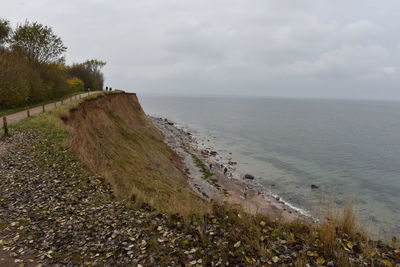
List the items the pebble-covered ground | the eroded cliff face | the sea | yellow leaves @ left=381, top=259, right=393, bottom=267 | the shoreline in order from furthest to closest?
the sea → the shoreline → the eroded cliff face → the pebble-covered ground → yellow leaves @ left=381, top=259, right=393, bottom=267

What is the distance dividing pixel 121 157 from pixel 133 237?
64.7ft

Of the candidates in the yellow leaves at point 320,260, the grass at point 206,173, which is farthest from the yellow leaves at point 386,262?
the grass at point 206,173

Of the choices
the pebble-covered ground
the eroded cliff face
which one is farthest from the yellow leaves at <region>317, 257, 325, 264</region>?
the eroded cliff face

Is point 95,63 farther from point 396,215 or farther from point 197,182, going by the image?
point 396,215

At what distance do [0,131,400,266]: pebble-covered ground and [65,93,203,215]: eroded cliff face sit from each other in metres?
1.51

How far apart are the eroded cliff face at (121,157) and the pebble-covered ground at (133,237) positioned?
1.51 meters

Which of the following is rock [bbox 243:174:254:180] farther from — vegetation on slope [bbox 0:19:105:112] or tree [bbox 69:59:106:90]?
tree [bbox 69:59:106:90]

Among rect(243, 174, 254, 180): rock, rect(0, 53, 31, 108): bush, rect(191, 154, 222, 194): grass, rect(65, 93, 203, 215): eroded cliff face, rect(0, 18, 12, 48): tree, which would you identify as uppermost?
rect(0, 18, 12, 48): tree

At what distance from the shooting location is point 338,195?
34.3 metres

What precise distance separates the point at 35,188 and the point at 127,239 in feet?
21.1

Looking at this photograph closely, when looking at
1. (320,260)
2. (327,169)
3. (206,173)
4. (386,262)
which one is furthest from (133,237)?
(327,169)

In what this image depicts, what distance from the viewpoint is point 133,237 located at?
7.32 meters

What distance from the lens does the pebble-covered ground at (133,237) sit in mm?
6031

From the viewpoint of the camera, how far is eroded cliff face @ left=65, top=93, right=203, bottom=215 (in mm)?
15547
